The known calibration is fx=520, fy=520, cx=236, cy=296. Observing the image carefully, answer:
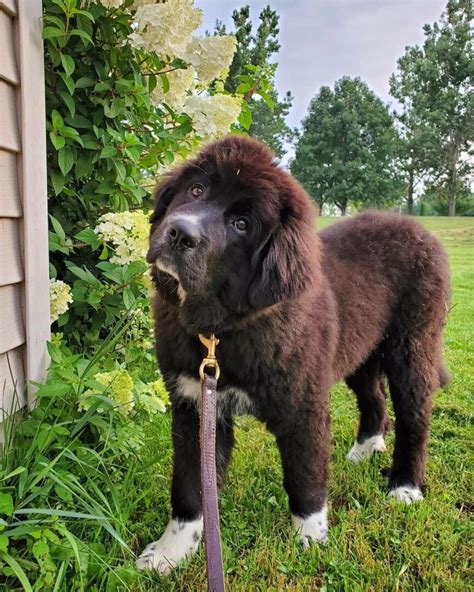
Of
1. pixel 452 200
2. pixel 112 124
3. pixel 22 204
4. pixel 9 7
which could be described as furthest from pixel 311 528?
pixel 452 200

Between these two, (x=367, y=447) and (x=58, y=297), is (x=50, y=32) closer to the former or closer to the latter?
(x=58, y=297)

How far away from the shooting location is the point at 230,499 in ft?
8.63

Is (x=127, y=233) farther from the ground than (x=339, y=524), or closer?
farther from the ground

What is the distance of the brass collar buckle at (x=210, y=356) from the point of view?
6.17 ft

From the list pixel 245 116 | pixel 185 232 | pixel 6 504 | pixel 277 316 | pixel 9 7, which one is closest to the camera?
pixel 6 504

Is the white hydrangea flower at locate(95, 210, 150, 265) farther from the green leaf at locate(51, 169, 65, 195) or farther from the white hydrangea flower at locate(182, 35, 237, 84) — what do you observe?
the white hydrangea flower at locate(182, 35, 237, 84)

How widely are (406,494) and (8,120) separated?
8.33 ft

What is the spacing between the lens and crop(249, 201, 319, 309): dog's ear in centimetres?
195

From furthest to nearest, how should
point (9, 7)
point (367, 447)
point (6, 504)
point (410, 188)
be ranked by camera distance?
point (410, 188), point (367, 447), point (9, 7), point (6, 504)

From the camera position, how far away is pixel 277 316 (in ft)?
7.10

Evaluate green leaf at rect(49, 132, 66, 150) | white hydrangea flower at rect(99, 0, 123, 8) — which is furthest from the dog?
white hydrangea flower at rect(99, 0, 123, 8)

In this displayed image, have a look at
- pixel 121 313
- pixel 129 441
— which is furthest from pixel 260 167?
pixel 129 441

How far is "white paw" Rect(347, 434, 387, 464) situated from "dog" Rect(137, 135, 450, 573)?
0.30m

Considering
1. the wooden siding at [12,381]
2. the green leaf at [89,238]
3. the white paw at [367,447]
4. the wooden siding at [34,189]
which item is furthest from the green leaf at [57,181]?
the white paw at [367,447]
